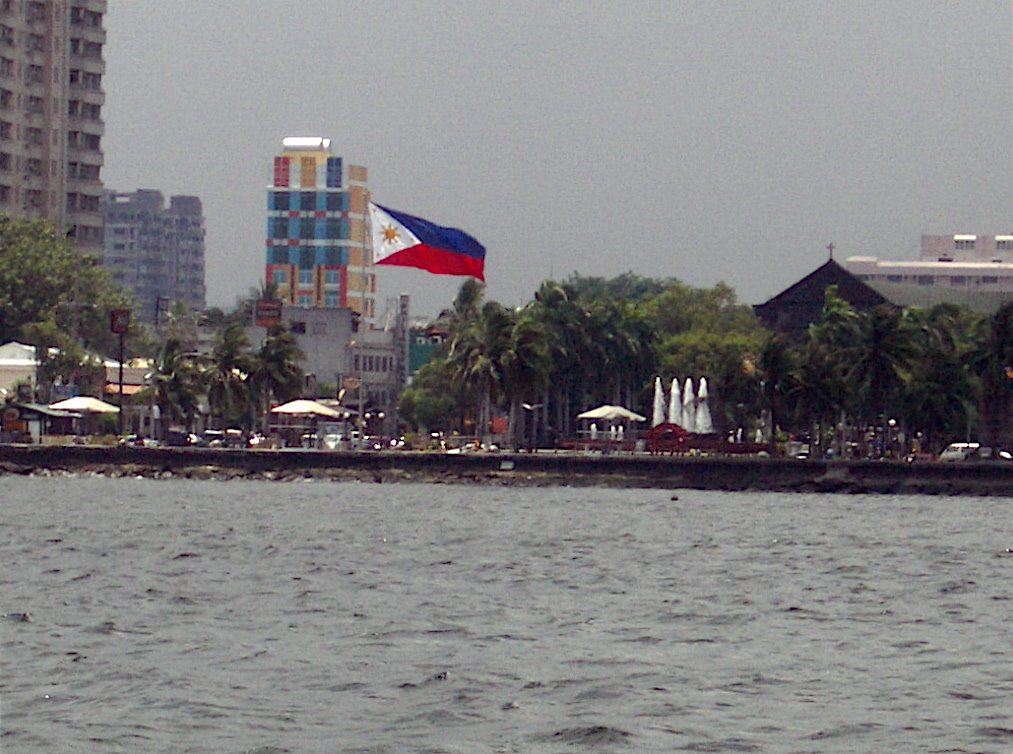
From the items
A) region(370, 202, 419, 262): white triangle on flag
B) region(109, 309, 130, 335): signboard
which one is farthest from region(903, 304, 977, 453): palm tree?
region(109, 309, 130, 335): signboard

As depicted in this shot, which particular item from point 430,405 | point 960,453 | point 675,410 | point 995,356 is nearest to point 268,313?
point 430,405

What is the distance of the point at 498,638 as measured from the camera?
29500 mm

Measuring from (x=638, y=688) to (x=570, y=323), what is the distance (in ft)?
349

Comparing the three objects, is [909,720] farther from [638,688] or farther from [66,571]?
[66,571]

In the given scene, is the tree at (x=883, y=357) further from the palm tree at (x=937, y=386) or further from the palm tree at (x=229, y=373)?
the palm tree at (x=229, y=373)

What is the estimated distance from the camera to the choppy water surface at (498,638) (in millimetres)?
22109

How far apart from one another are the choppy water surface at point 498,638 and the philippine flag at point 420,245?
3799cm

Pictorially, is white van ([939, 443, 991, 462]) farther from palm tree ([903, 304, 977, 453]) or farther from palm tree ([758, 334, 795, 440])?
palm tree ([758, 334, 795, 440])

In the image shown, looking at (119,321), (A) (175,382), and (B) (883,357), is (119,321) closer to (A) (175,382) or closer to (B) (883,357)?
(A) (175,382)

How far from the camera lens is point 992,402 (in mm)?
108250

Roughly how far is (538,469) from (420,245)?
480 inches

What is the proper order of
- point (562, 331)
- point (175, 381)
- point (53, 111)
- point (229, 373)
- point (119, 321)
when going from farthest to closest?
point (53, 111) < point (562, 331) < point (119, 321) < point (229, 373) < point (175, 381)

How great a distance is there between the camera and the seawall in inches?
3287

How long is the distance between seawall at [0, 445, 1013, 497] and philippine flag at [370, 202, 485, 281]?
8.73 metres
